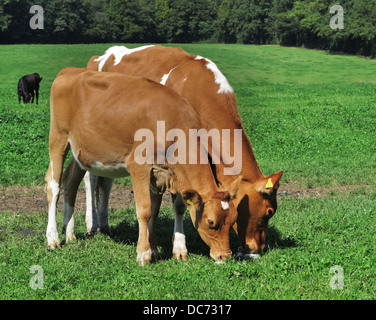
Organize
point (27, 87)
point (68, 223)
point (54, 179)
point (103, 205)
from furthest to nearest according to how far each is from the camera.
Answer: point (27, 87), point (103, 205), point (68, 223), point (54, 179)

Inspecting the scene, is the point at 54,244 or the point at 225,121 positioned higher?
the point at 225,121

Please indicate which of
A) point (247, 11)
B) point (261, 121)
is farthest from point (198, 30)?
point (261, 121)

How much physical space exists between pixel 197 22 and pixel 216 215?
92.9 meters

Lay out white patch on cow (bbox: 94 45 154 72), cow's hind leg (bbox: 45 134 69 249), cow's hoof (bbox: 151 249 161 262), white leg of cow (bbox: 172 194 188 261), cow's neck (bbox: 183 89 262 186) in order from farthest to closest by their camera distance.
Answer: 1. white patch on cow (bbox: 94 45 154 72)
2. cow's hind leg (bbox: 45 134 69 249)
3. white leg of cow (bbox: 172 194 188 261)
4. cow's hoof (bbox: 151 249 161 262)
5. cow's neck (bbox: 183 89 262 186)

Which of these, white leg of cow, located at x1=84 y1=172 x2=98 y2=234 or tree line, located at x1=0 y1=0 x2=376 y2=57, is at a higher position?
tree line, located at x1=0 y1=0 x2=376 y2=57

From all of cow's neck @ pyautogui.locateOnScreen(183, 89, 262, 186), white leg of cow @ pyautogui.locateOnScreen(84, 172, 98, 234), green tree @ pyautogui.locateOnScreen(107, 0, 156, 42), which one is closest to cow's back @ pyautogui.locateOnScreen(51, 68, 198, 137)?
cow's neck @ pyautogui.locateOnScreen(183, 89, 262, 186)

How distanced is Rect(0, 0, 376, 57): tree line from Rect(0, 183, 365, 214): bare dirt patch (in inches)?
2408

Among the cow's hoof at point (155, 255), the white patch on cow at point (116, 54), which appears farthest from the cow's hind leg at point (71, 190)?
the white patch on cow at point (116, 54)

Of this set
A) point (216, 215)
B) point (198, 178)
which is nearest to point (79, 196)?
point (198, 178)

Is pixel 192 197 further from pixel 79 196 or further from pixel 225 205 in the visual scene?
pixel 79 196

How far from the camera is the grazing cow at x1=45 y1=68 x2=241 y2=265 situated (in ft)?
19.8

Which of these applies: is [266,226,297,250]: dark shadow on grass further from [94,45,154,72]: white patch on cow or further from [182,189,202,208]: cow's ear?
[94,45,154,72]: white patch on cow

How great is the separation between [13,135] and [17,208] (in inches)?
250

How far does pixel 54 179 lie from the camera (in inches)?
295
